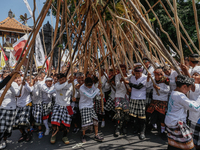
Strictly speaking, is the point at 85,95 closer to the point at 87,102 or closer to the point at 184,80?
the point at 87,102

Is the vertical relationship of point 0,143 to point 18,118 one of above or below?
below

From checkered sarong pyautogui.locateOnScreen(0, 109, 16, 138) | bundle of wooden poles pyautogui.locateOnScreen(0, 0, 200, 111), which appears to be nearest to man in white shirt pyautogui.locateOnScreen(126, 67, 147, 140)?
bundle of wooden poles pyautogui.locateOnScreen(0, 0, 200, 111)

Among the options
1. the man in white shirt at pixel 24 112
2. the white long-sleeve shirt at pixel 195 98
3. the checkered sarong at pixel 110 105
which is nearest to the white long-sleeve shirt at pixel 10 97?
the man in white shirt at pixel 24 112

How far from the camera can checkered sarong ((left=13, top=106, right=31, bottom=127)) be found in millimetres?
3527

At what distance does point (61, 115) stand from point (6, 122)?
43.5 inches

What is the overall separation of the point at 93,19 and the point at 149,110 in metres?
2.36

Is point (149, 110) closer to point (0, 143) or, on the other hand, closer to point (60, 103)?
point (60, 103)

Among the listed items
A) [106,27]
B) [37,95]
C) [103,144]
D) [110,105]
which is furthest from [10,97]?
[106,27]

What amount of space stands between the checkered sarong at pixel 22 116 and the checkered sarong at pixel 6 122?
0.79 ft

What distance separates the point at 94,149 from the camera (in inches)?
122

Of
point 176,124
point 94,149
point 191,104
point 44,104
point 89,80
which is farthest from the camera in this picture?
point 44,104

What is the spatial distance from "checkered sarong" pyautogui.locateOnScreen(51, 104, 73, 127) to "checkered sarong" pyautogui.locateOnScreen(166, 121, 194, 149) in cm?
211

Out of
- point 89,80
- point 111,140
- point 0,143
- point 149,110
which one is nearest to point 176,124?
point 149,110

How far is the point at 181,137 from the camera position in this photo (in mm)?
2182
